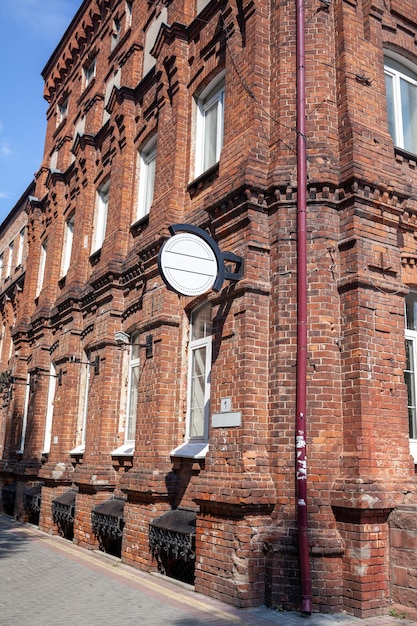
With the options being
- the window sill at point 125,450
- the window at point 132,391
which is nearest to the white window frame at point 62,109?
the window at point 132,391

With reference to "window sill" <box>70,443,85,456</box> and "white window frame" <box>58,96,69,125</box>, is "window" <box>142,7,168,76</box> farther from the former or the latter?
"window sill" <box>70,443,85,456</box>

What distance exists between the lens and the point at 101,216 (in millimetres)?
14656

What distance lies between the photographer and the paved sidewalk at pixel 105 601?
21.1 feet

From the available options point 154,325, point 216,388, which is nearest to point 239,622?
point 216,388

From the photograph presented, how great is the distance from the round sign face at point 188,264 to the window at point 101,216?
667 centimetres

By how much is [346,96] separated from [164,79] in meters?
4.48

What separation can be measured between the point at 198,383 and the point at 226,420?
1.73m

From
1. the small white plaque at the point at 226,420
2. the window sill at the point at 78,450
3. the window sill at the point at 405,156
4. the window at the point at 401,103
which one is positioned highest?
the window at the point at 401,103

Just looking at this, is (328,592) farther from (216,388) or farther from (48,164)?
(48,164)

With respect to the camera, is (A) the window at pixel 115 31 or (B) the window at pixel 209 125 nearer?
(B) the window at pixel 209 125

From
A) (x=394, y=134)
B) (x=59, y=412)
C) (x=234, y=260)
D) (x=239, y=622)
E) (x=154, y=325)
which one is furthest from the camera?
(x=59, y=412)

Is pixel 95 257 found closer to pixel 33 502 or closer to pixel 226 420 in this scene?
pixel 33 502

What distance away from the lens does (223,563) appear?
23.8ft

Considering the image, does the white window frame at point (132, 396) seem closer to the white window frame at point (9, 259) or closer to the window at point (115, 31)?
the window at point (115, 31)
